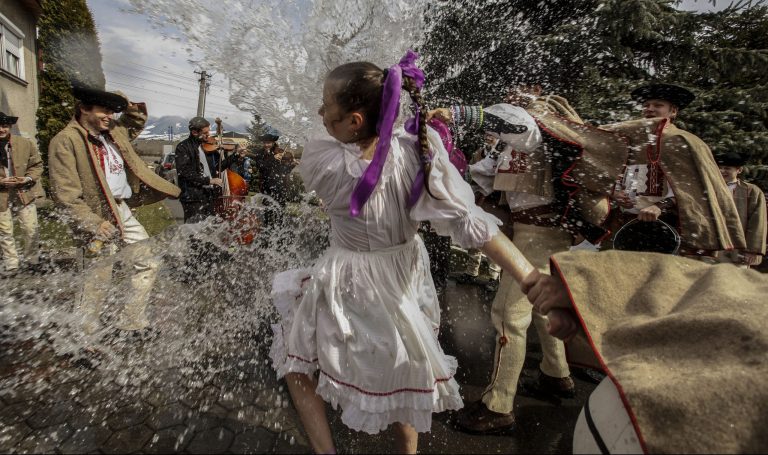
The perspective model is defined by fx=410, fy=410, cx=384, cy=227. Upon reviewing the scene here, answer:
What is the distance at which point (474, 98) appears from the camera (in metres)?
6.29

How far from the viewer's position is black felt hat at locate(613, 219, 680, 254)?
2.83m

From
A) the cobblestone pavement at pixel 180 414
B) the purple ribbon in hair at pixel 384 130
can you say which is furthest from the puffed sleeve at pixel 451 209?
the cobblestone pavement at pixel 180 414

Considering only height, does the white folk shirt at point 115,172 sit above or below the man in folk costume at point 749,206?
below

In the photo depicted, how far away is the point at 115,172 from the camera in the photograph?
12.0 ft

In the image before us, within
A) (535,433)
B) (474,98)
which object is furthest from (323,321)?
(474,98)

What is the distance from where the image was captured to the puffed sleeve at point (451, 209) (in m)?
1.61

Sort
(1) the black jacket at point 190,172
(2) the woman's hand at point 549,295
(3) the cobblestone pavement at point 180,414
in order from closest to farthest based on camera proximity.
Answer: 1. (2) the woman's hand at point 549,295
2. (3) the cobblestone pavement at point 180,414
3. (1) the black jacket at point 190,172

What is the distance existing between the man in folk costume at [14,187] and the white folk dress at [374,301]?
224 inches

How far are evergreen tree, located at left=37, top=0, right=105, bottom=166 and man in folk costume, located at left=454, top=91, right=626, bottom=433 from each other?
46.3 ft

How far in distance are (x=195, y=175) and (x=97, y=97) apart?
2204mm

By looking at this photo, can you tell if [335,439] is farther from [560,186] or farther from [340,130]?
[560,186]

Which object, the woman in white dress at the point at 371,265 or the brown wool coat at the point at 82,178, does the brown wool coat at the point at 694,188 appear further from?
the brown wool coat at the point at 82,178

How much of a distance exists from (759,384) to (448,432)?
84.7 inches

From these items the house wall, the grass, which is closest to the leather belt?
the grass
